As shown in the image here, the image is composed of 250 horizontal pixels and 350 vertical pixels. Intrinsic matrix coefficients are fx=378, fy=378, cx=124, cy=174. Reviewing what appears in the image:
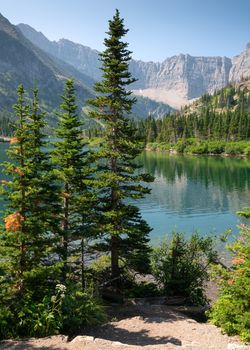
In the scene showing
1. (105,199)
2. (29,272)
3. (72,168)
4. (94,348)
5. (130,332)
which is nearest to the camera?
(94,348)

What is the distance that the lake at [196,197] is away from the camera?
66.4 metres

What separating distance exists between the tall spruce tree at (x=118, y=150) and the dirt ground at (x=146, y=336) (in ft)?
14.1

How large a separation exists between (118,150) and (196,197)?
65.7m

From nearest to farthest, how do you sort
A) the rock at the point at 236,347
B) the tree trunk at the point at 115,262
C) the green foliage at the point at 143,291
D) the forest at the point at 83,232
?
1. the rock at the point at 236,347
2. the forest at the point at 83,232
3. the tree trunk at the point at 115,262
4. the green foliage at the point at 143,291

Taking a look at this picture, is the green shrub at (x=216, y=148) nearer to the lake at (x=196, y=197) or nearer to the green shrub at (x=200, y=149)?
the green shrub at (x=200, y=149)

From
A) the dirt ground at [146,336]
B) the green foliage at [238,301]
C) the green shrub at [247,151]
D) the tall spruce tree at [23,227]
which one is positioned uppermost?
the green shrub at [247,151]

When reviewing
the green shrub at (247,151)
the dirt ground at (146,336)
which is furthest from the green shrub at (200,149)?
the dirt ground at (146,336)

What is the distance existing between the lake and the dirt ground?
18.3m

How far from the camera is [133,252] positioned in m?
30.4

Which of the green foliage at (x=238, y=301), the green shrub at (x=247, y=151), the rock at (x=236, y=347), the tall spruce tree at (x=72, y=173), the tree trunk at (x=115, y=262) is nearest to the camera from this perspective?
the rock at (x=236, y=347)

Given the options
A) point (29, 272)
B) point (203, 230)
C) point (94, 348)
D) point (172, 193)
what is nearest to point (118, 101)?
point (29, 272)

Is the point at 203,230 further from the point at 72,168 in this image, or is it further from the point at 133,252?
the point at 72,168

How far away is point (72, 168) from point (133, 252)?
854 cm

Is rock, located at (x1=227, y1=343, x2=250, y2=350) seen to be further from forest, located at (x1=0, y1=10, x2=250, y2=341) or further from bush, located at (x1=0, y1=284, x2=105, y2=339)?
bush, located at (x1=0, y1=284, x2=105, y2=339)
